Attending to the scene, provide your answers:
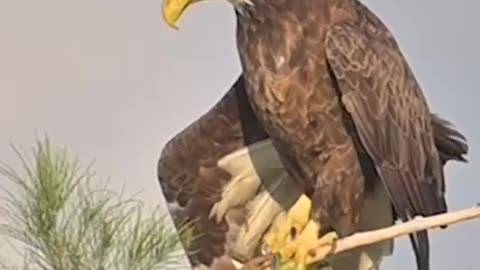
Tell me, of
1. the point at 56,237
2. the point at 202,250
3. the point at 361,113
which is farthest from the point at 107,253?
the point at 202,250

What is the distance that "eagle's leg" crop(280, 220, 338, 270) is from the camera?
2.82 m

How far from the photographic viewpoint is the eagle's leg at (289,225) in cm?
300

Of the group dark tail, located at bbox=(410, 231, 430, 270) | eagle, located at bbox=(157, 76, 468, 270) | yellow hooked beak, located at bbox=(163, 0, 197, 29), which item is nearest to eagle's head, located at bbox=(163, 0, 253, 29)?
yellow hooked beak, located at bbox=(163, 0, 197, 29)

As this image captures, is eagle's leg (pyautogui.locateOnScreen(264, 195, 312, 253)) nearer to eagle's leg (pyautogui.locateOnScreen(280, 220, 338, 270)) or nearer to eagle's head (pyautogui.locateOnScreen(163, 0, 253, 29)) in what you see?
eagle's leg (pyautogui.locateOnScreen(280, 220, 338, 270))

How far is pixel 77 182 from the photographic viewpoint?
1.79m

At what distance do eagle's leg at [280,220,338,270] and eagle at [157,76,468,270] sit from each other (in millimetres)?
282

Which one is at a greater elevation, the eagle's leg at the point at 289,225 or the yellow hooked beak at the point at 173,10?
the yellow hooked beak at the point at 173,10

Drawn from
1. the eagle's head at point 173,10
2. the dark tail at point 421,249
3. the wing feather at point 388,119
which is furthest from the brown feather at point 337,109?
the eagle's head at point 173,10

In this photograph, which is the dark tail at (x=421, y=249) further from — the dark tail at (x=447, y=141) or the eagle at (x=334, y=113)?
the dark tail at (x=447, y=141)

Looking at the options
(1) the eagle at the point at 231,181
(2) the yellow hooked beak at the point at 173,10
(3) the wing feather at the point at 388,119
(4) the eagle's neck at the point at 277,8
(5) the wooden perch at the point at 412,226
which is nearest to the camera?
(5) the wooden perch at the point at 412,226

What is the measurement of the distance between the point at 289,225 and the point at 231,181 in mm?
318

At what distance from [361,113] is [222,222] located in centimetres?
54

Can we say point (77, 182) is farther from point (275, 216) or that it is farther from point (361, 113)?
point (275, 216)

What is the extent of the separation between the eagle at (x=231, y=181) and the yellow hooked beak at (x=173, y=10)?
0.52m
